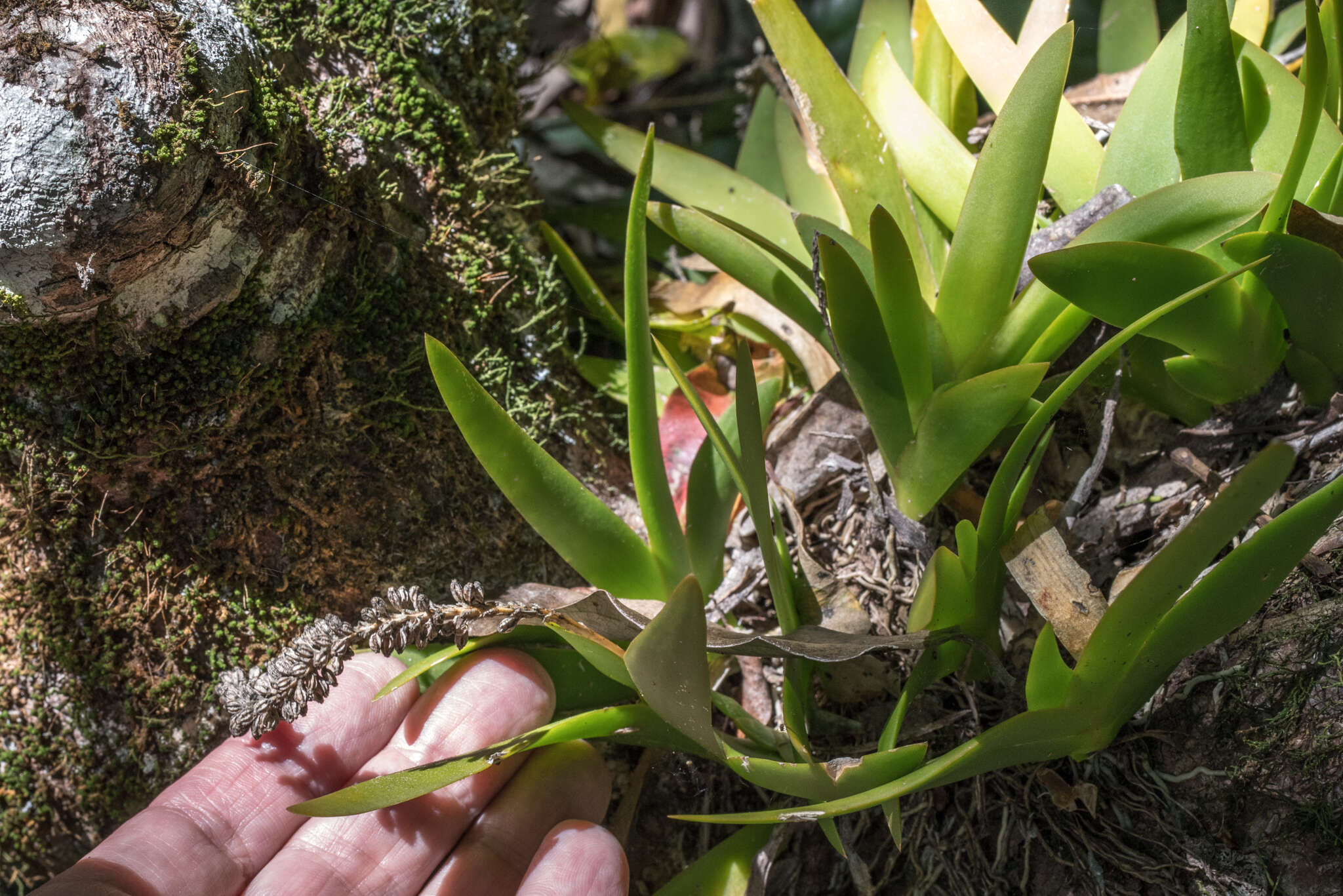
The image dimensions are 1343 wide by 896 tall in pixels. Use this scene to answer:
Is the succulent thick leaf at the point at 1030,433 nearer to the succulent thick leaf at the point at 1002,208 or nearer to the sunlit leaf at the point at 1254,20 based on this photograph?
the succulent thick leaf at the point at 1002,208

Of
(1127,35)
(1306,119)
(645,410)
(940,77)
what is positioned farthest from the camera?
(1127,35)

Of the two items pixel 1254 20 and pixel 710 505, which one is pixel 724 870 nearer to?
pixel 710 505

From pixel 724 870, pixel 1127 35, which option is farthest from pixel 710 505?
pixel 1127 35

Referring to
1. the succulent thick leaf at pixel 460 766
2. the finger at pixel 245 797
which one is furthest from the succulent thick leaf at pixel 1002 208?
the finger at pixel 245 797

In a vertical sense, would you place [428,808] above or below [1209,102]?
below

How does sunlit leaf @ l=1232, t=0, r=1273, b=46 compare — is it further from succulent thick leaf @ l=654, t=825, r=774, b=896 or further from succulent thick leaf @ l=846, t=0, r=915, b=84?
succulent thick leaf @ l=654, t=825, r=774, b=896

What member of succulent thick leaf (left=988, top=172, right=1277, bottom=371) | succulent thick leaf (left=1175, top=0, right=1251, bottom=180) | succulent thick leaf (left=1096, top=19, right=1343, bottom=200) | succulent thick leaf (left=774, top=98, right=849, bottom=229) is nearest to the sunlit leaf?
succulent thick leaf (left=1096, top=19, right=1343, bottom=200)

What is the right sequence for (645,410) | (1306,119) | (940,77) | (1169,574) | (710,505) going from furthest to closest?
(940,77), (710,505), (645,410), (1306,119), (1169,574)
